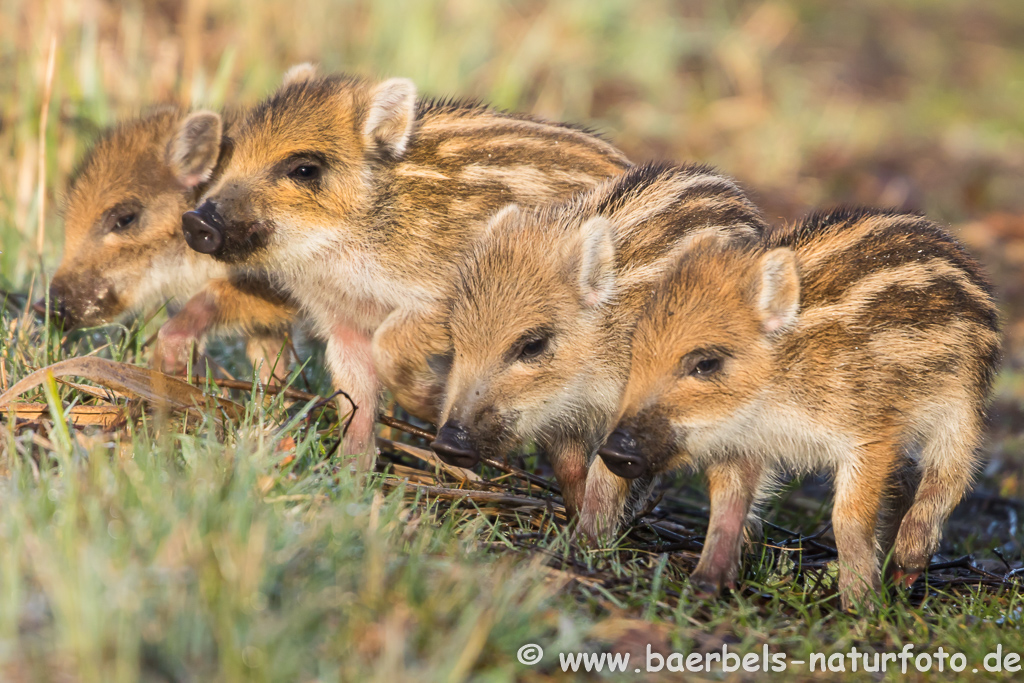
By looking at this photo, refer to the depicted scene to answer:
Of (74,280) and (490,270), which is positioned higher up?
(490,270)

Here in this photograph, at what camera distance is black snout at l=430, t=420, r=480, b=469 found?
175 inches

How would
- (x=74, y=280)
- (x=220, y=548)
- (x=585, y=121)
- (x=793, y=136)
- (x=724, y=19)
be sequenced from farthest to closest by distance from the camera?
1. (x=724, y=19)
2. (x=793, y=136)
3. (x=585, y=121)
4. (x=74, y=280)
5. (x=220, y=548)

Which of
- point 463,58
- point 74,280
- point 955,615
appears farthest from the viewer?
point 463,58

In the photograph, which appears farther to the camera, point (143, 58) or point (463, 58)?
point (463, 58)

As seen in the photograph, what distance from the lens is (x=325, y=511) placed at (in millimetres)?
3457

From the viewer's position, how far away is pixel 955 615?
14.4ft

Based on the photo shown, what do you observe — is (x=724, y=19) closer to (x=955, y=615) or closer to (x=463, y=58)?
(x=463, y=58)

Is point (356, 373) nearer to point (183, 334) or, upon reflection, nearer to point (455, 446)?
point (183, 334)

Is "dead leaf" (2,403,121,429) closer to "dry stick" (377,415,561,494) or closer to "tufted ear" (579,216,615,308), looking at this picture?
"dry stick" (377,415,561,494)

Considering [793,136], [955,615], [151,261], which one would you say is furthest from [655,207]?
[793,136]

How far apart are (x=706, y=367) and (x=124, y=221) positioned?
10.4 ft

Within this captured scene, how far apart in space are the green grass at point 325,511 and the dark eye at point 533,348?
70 centimetres

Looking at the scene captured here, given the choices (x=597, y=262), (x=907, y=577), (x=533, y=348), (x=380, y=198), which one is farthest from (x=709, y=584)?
(x=380, y=198)

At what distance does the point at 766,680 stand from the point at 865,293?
5.94 ft
